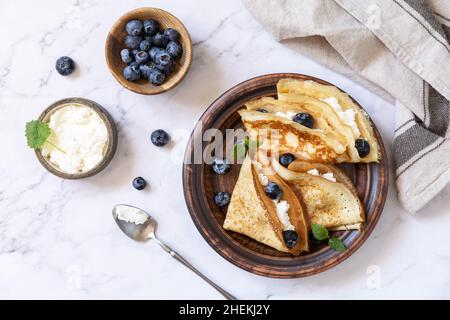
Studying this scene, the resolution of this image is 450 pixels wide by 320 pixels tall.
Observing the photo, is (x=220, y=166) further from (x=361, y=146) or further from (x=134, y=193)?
(x=361, y=146)

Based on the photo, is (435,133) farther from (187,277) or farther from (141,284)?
(141,284)

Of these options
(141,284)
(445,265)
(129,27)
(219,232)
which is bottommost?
(141,284)

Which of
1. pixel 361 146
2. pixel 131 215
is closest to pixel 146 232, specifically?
pixel 131 215

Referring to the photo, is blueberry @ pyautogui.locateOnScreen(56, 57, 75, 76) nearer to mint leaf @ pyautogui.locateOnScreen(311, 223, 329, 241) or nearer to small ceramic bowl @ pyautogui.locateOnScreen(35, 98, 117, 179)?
small ceramic bowl @ pyautogui.locateOnScreen(35, 98, 117, 179)

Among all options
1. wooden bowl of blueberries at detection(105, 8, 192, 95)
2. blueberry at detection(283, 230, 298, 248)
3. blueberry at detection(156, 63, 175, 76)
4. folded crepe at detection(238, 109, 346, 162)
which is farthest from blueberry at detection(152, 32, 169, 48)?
blueberry at detection(283, 230, 298, 248)

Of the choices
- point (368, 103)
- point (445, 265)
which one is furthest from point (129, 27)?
point (445, 265)

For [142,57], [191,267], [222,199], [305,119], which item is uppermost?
[305,119]

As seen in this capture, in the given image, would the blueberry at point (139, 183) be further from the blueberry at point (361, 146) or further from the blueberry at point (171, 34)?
the blueberry at point (361, 146)
